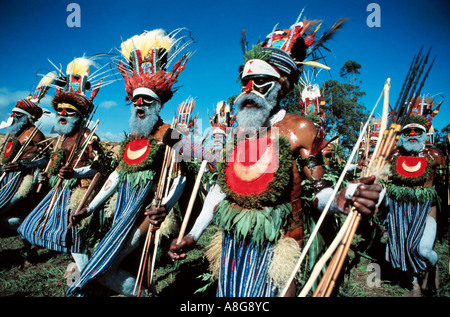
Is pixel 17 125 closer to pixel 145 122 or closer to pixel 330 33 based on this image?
pixel 145 122

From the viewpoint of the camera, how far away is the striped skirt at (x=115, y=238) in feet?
8.71

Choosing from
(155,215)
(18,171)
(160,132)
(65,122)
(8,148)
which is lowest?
(155,215)

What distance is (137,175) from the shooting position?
2.96 m

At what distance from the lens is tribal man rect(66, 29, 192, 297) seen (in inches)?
107

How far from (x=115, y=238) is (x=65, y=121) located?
7.41 feet

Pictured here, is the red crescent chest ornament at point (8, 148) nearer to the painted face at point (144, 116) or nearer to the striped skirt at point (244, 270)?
the painted face at point (144, 116)

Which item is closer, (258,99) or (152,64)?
(258,99)

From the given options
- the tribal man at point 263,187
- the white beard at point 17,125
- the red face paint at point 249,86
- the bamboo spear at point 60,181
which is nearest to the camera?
the tribal man at point 263,187

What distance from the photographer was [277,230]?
5.80 feet

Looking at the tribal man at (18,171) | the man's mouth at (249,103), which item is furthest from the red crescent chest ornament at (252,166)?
the tribal man at (18,171)

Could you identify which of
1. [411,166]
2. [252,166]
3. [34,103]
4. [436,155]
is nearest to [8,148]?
[34,103]

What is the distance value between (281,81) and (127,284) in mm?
2649

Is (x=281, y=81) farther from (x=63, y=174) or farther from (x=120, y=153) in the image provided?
(x=63, y=174)
